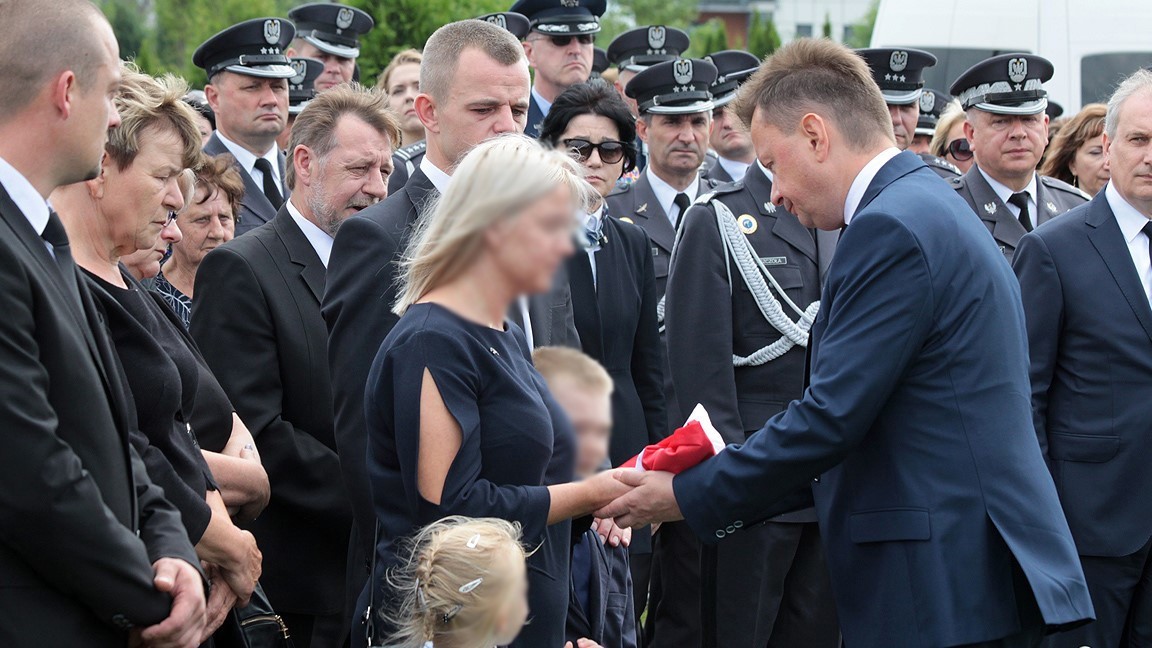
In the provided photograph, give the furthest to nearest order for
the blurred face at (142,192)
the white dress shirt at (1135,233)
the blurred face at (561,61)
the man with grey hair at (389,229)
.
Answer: the blurred face at (561,61) < the white dress shirt at (1135,233) < the man with grey hair at (389,229) < the blurred face at (142,192)

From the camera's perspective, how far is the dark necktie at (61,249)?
2752 mm

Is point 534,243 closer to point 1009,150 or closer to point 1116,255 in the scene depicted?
point 1116,255

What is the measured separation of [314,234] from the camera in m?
4.73

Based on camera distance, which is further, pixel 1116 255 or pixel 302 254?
pixel 1116 255

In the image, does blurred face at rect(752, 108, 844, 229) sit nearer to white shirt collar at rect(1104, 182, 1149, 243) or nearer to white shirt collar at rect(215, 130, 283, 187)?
white shirt collar at rect(1104, 182, 1149, 243)

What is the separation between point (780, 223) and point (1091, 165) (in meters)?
3.09

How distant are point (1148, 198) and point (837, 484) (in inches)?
87.4

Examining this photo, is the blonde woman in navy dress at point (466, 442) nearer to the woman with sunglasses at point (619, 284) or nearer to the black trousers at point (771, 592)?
the woman with sunglasses at point (619, 284)

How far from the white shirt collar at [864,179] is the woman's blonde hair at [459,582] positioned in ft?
5.14

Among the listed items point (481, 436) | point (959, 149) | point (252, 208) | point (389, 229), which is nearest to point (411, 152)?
point (252, 208)

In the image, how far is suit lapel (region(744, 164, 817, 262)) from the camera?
557 cm

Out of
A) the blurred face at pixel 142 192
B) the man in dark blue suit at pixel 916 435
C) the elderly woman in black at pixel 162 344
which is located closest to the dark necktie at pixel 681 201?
the man in dark blue suit at pixel 916 435

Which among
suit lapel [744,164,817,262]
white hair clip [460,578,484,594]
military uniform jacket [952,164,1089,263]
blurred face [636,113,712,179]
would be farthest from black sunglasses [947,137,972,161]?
white hair clip [460,578,484,594]

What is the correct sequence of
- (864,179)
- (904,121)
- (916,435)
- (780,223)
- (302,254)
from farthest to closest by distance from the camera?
(904,121) < (780,223) < (302,254) < (864,179) < (916,435)
